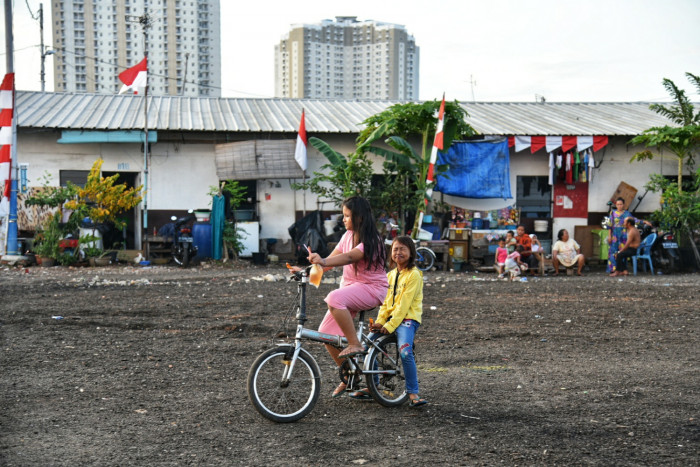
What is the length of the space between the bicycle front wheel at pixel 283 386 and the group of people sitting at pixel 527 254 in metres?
11.0

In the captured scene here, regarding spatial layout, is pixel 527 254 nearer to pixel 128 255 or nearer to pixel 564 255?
pixel 564 255

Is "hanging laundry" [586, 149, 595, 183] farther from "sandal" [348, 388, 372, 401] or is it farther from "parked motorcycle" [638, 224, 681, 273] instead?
"sandal" [348, 388, 372, 401]

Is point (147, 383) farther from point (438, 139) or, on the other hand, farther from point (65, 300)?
point (438, 139)

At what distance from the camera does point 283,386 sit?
493cm

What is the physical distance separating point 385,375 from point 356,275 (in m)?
0.79

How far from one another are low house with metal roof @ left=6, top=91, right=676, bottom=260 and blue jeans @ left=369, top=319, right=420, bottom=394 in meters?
12.6

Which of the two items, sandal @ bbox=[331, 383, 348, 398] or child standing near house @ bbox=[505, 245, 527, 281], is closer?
sandal @ bbox=[331, 383, 348, 398]

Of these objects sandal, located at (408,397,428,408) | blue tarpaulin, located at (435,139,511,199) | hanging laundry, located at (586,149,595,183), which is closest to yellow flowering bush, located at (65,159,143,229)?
blue tarpaulin, located at (435,139,511,199)

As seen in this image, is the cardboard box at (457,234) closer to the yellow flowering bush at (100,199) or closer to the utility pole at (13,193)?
the yellow flowering bush at (100,199)

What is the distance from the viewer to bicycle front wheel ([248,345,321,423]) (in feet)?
15.9

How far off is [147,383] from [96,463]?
189cm

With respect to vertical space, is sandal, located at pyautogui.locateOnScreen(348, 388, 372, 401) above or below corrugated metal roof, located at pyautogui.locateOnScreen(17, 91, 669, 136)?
below

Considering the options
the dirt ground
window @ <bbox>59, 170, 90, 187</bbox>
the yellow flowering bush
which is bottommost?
the dirt ground

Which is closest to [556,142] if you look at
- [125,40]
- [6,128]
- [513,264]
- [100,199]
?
[513,264]
